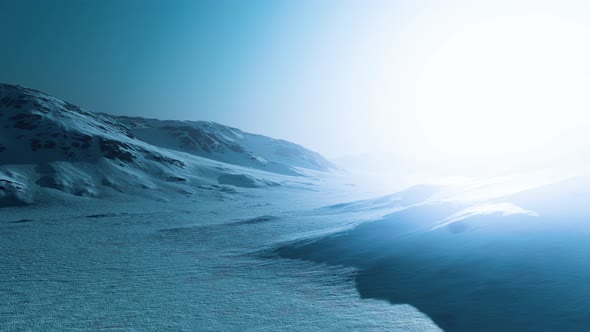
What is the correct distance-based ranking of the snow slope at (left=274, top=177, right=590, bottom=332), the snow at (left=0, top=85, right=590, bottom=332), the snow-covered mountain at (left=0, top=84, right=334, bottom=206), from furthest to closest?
the snow-covered mountain at (left=0, top=84, right=334, bottom=206)
the snow at (left=0, top=85, right=590, bottom=332)
the snow slope at (left=274, top=177, right=590, bottom=332)

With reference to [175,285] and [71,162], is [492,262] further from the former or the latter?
[71,162]

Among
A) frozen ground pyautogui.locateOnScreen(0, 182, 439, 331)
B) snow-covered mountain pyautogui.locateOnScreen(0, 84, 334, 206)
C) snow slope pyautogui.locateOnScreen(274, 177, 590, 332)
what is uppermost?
snow-covered mountain pyautogui.locateOnScreen(0, 84, 334, 206)

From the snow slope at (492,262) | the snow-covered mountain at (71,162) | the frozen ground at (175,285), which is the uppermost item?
the snow-covered mountain at (71,162)

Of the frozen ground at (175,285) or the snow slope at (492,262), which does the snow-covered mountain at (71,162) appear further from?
the snow slope at (492,262)

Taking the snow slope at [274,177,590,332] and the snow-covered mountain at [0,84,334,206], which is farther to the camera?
the snow-covered mountain at [0,84,334,206]

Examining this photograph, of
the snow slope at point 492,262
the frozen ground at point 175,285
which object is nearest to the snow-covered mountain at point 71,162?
the frozen ground at point 175,285

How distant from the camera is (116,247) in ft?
64.9

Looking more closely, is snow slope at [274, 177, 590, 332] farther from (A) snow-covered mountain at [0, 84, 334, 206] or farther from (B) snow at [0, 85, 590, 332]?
(A) snow-covered mountain at [0, 84, 334, 206]

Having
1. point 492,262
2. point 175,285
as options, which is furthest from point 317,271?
point 492,262

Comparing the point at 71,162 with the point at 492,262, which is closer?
the point at 492,262

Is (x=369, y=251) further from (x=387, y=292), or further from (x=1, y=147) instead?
(x=1, y=147)

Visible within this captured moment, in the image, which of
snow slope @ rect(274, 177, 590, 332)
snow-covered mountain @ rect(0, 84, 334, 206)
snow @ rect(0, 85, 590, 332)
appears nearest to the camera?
snow slope @ rect(274, 177, 590, 332)

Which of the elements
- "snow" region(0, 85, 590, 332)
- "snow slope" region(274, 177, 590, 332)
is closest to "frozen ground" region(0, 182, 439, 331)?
"snow" region(0, 85, 590, 332)

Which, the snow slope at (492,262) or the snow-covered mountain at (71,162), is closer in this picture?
the snow slope at (492,262)
